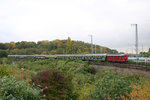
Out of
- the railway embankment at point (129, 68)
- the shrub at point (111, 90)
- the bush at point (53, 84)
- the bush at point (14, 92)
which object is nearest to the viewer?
the bush at point (14, 92)

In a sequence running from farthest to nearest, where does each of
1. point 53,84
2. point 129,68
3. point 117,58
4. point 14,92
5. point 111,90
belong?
point 117,58
point 129,68
point 111,90
point 53,84
point 14,92

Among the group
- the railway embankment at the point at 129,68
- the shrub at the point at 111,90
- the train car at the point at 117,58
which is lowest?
the railway embankment at the point at 129,68

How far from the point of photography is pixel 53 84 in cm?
750

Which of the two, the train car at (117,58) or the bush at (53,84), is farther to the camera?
the train car at (117,58)

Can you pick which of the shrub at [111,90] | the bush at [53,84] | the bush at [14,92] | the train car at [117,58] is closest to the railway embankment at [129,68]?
the train car at [117,58]

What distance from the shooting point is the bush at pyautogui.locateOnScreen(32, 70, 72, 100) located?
7.04 meters

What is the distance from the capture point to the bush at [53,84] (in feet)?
23.1

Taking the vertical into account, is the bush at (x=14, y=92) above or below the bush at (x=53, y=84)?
above

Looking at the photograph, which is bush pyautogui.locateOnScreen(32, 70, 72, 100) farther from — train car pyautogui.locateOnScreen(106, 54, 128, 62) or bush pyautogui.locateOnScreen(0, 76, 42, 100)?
train car pyautogui.locateOnScreen(106, 54, 128, 62)

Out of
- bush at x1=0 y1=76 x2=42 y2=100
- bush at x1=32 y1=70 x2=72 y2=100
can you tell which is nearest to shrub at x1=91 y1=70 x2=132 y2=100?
bush at x1=32 y1=70 x2=72 y2=100

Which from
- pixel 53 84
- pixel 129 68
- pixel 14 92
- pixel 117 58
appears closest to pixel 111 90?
pixel 53 84

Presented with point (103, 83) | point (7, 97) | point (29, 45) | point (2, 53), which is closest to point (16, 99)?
point (7, 97)

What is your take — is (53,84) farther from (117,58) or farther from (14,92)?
(117,58)

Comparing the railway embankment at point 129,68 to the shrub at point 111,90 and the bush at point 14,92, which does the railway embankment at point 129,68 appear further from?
the bush at point 14,92
